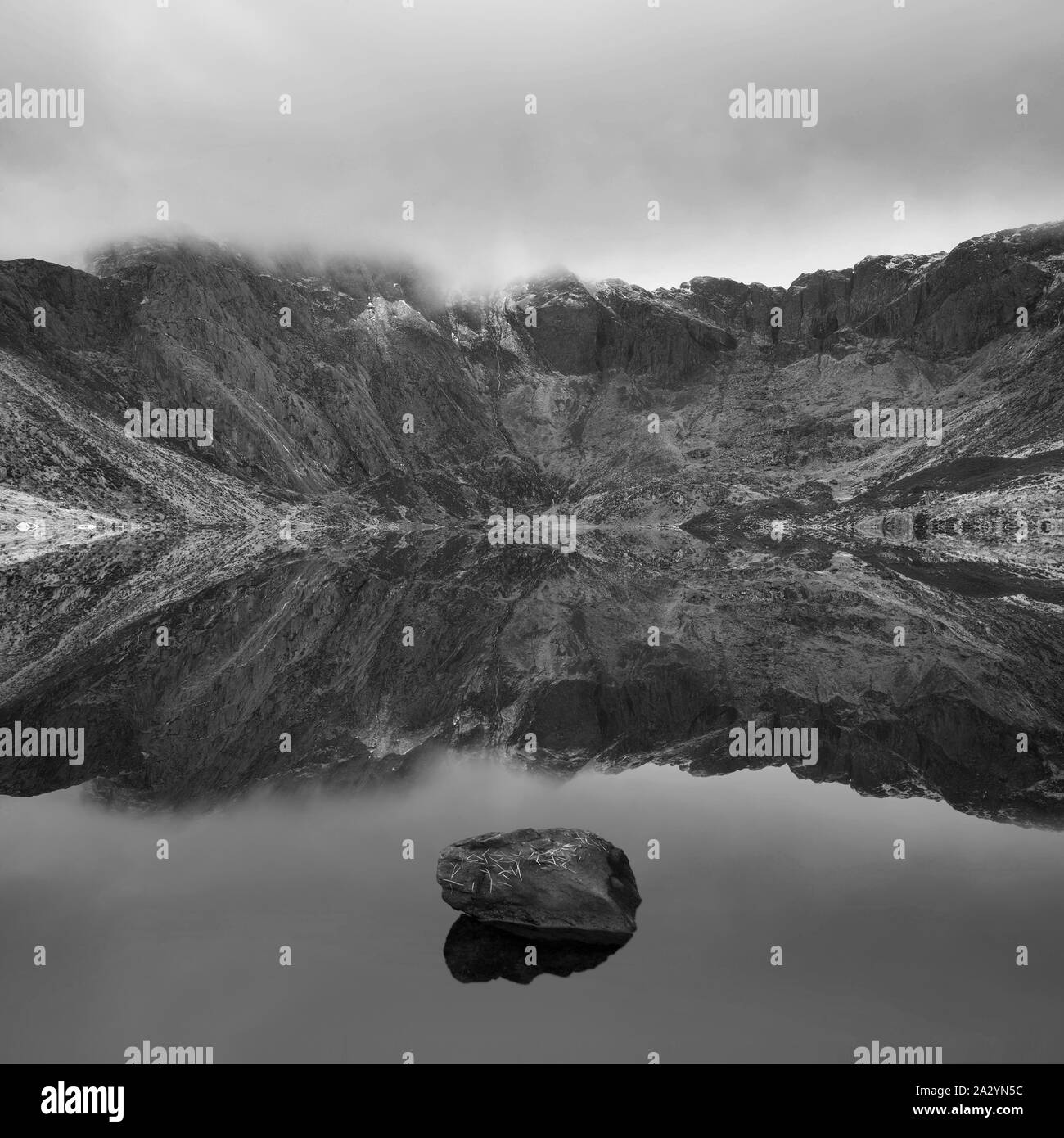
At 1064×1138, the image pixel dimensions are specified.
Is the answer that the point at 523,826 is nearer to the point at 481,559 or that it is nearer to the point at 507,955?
the point at 507,955

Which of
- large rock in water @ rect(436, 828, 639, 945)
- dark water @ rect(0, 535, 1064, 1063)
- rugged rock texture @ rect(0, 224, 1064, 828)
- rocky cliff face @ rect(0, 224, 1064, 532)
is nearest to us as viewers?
dark water @ rect(0, 535, 1064, 1063)

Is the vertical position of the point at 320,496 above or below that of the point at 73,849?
above

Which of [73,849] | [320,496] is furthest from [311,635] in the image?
[320,496]

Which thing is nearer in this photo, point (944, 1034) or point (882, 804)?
point (944, 1034)

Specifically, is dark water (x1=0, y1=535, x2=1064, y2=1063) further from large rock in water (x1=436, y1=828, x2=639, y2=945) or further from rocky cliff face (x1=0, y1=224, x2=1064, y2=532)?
rocky cliff face (x1=0, y1=224, x2=1064, y2=532)

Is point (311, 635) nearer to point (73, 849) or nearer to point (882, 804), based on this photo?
point (73, 849)

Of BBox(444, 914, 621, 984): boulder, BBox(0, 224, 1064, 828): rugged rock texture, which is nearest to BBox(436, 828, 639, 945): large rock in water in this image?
BBox(444, 914, 621, 984): boulder

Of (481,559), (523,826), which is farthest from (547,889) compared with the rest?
(481,559)
